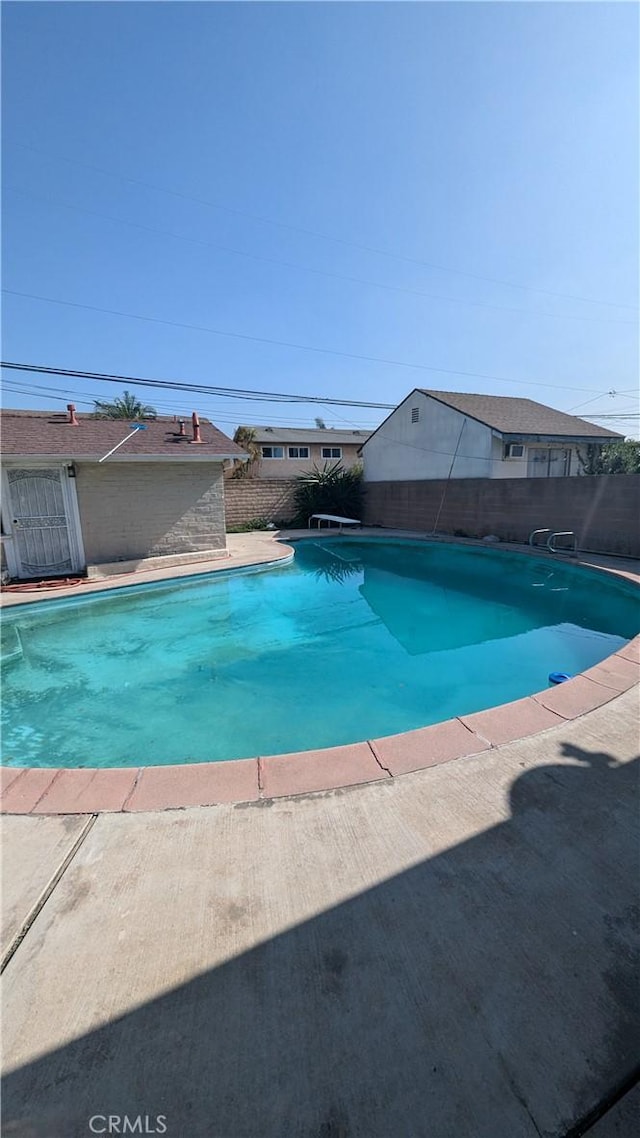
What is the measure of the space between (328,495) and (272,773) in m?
16.4

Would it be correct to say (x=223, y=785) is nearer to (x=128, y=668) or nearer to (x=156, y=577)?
(x=128, y=668)

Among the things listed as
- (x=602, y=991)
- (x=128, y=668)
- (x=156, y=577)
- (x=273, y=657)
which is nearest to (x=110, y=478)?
(x=156, y=577)

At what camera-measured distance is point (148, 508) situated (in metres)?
10.4

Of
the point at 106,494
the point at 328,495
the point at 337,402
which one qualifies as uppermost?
the point at 337,402

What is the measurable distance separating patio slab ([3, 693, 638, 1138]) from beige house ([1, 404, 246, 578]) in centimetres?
843

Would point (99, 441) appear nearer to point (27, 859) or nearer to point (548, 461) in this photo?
point (27, 859)

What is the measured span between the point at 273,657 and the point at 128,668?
1923 millimetres

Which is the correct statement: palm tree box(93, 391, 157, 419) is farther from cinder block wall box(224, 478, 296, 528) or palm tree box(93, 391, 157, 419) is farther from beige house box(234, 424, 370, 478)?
cinder block wall box(224, 478, 296, 528)

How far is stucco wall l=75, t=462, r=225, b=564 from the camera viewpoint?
381 inches

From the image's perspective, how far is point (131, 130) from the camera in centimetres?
866

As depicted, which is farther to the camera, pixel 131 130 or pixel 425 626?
pixel 131 130

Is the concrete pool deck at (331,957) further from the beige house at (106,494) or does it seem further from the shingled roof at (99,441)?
the shingled roof at (99,441)

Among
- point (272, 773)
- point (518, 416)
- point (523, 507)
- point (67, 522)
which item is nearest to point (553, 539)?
point (523, 507)
